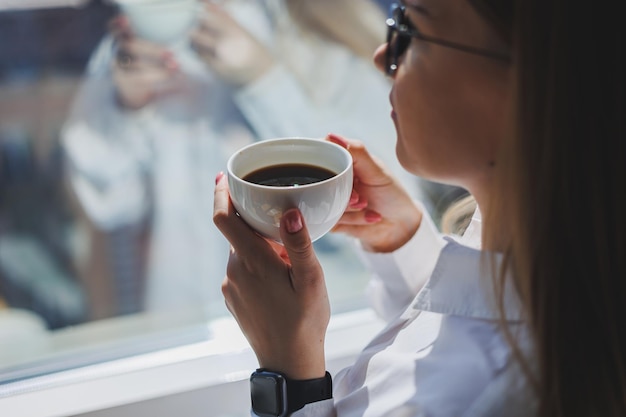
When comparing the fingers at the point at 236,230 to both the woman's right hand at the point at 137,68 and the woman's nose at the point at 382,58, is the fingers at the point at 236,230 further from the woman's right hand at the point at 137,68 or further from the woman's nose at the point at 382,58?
the woman's right hand at the point at 137,68

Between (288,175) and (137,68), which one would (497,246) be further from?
(137,68)

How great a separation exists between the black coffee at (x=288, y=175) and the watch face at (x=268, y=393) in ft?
0.64

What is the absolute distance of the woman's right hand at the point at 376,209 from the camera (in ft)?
2.75

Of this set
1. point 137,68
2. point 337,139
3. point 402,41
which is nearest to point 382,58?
point 402,41

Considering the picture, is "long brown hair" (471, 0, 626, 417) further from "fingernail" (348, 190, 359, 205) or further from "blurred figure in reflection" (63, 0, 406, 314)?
"blurred figure in reflection" (63, 0, 406, 314)

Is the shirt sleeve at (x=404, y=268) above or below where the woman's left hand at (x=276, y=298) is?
below

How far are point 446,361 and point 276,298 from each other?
0.18m

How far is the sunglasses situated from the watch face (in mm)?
330

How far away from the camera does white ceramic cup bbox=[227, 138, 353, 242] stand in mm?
616

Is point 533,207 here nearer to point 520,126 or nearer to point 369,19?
point 520,126

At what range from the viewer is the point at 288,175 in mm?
706

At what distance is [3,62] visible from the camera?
91cm

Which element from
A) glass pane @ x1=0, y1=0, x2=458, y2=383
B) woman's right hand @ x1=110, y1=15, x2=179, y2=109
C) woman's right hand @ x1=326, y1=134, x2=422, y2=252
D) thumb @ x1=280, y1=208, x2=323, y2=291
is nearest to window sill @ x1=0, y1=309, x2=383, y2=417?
glass pane @ x1=0, y1=0, x2=458, y2=383

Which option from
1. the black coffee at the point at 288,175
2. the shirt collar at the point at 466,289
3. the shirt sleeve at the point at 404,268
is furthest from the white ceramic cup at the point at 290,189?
the shirt sleeve at the point at 404,268
